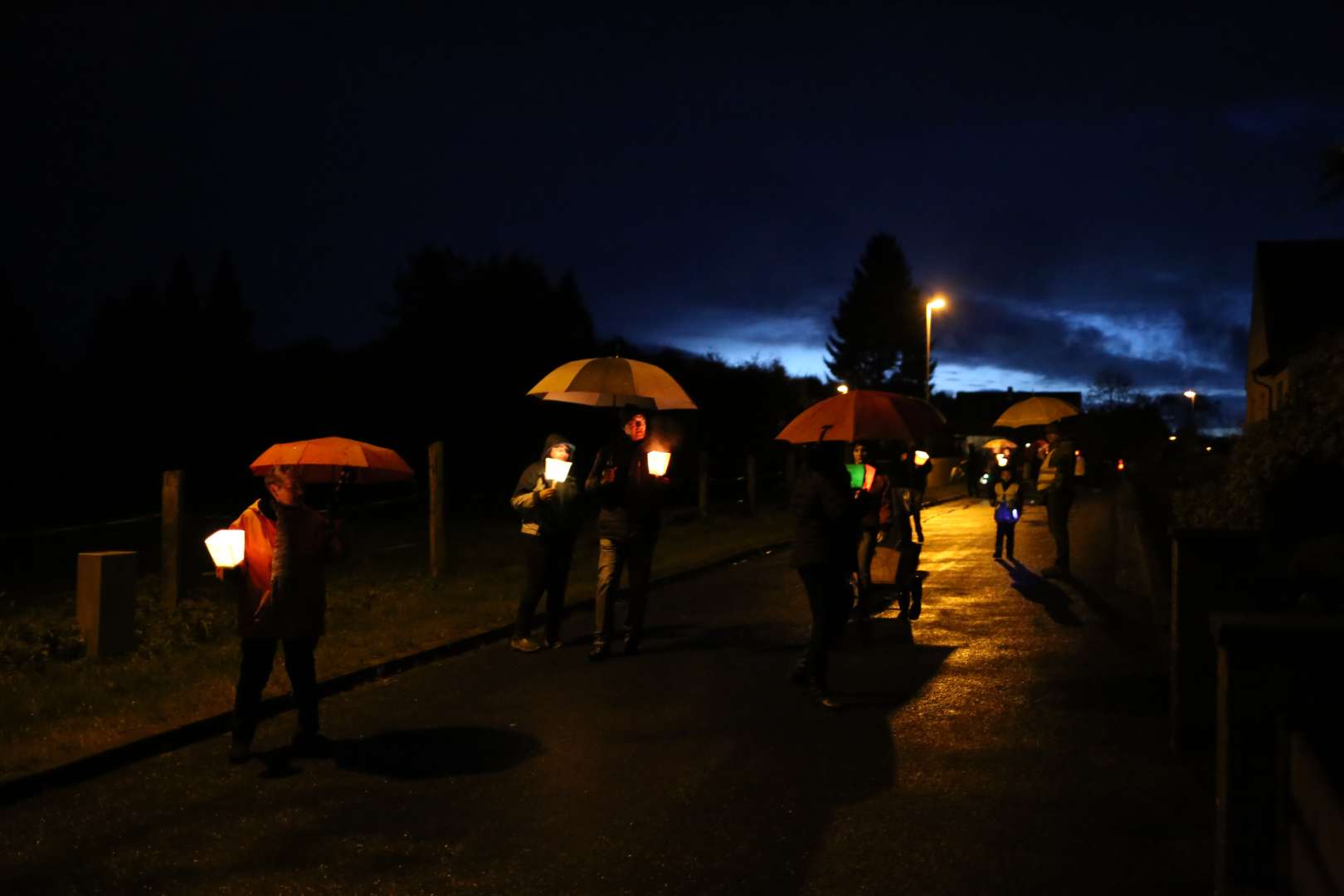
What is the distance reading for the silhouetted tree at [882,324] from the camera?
9569 centimetres

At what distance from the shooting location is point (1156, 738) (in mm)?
6879

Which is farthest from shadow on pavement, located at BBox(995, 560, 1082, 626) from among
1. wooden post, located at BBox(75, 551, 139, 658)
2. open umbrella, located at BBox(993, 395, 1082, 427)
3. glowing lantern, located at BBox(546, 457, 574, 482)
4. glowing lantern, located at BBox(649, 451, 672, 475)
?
wooden post, located at BBox(75, 551, 139, 658)

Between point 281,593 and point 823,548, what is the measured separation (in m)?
3.33

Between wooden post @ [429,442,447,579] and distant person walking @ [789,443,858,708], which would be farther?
wooden post @ [429,442,447,579]

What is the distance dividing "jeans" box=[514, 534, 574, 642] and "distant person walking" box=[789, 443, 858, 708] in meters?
2.41

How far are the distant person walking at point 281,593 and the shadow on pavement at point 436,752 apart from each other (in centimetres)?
29

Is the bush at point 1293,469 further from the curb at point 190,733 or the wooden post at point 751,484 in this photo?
the wooden post at point 751,484

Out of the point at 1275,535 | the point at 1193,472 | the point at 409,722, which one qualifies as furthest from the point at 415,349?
the point at 1275,535

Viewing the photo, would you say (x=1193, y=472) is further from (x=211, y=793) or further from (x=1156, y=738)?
(x=211, y=793)

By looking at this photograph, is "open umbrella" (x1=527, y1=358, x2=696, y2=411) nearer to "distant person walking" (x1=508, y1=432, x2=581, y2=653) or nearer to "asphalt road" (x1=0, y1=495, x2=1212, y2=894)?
"distant person walking" (x1=508, y1=432, x2=581, y2=653)

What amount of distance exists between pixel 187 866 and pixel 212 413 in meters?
31.2

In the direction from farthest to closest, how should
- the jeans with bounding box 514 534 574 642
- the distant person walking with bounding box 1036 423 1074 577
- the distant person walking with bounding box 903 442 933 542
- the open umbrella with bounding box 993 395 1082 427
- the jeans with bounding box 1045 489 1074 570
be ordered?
the open umbrella with bounding box 993 395 1082 427 → the jeans with bounding box 1045 489 1074 570 → the distant person walking with bounding box 1036 423 1074 577 → the distant person walking with bounding box 903 442 933 542 → the jeans with bounding box 514 534 574 642

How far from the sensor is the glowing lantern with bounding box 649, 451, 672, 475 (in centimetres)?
938

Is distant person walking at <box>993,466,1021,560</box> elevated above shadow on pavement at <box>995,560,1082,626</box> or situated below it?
above
